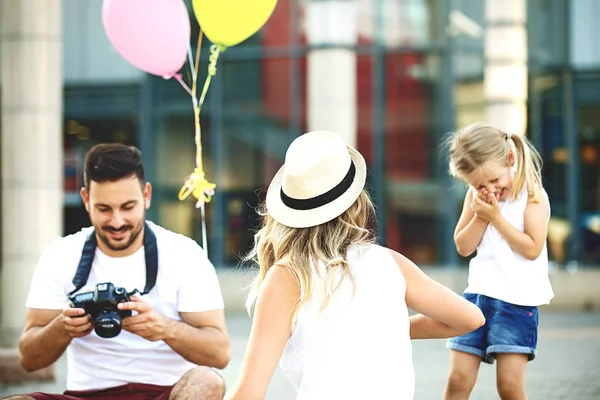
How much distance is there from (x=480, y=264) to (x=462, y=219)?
0.77 ft

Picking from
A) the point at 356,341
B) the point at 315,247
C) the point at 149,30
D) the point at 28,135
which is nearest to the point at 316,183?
the point at 315,247

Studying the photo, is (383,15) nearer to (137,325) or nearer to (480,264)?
(480,264)

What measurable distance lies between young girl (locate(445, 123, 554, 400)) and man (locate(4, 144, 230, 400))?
1.24 metres

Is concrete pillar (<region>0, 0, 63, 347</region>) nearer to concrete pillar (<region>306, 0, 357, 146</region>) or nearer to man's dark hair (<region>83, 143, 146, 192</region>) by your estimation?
concrete pillar (<region>306, 0, 357, 146</region>)

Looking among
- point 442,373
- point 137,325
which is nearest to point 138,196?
point 137,325

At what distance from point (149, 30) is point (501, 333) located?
2.42 meters

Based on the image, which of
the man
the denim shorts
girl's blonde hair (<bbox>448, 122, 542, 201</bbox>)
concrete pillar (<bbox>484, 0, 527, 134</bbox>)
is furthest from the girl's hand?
concrete pillar (<bbox>484, 0, 527, 134</bbox>)

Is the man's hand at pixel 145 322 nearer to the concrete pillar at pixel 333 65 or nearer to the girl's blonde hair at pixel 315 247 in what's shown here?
the girl's blonde hair at pixel 315 247

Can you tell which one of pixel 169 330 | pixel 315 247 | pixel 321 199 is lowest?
pixel 169 330

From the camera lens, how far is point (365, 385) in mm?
2896

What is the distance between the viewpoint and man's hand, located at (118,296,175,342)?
365 centimetres

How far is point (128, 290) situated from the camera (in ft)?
13.2

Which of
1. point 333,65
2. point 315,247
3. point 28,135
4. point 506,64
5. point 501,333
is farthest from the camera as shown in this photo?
point 333,65

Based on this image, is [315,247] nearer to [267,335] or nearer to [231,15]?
[267,335]
